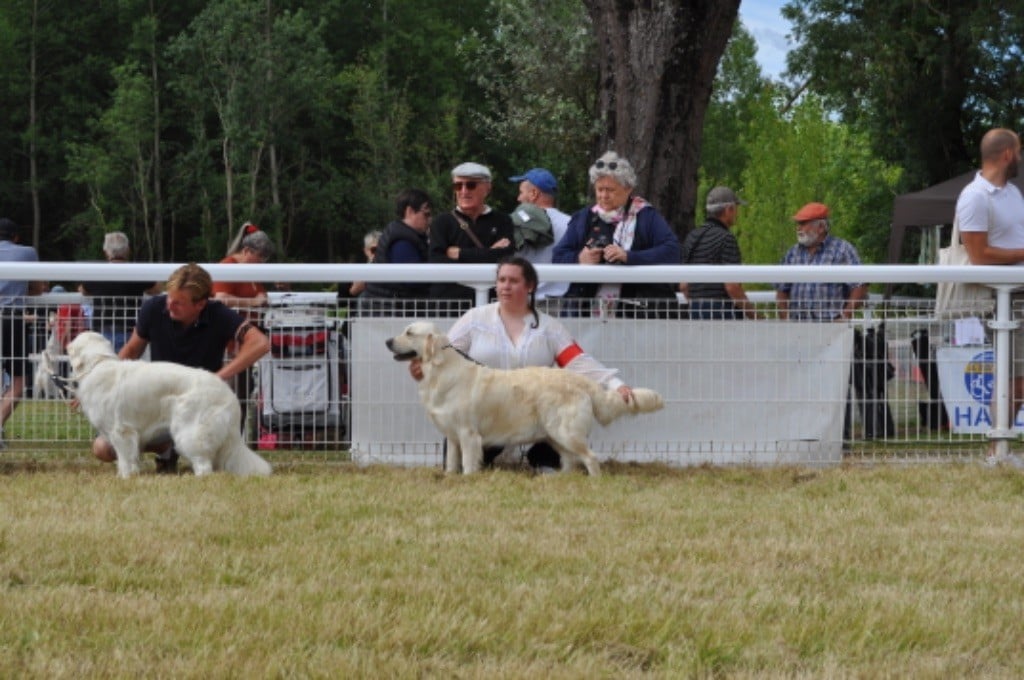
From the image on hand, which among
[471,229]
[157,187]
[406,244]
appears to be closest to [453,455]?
[471,229]

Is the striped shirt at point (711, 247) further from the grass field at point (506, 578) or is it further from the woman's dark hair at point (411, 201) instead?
the grass field at point (506, 578)

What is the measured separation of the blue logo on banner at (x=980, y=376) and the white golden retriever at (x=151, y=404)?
4.34 m

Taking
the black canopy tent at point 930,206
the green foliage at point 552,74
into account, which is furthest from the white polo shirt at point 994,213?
the green foliage at point 552,74

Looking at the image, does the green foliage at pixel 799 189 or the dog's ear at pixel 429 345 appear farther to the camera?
the green foliage at pixel 799 189

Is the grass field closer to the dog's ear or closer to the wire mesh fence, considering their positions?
the dog's ear

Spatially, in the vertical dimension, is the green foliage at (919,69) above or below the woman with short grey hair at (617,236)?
above

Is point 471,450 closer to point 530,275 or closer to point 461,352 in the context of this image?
point 461,352

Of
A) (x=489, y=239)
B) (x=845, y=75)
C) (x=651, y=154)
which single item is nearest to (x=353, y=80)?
(x=845, y=75)

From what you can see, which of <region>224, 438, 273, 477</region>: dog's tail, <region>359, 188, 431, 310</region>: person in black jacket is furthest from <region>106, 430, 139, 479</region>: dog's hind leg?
<region>359, 188, 431, 310</region>: person in black jacket

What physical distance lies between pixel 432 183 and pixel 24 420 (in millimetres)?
45916

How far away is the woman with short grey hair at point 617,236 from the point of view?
934 centimetres

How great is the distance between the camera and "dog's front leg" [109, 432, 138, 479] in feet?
27.5

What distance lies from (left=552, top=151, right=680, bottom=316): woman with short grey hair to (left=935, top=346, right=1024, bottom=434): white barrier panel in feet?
5.63

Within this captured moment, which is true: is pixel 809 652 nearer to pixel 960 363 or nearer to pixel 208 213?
pixel 960 363
